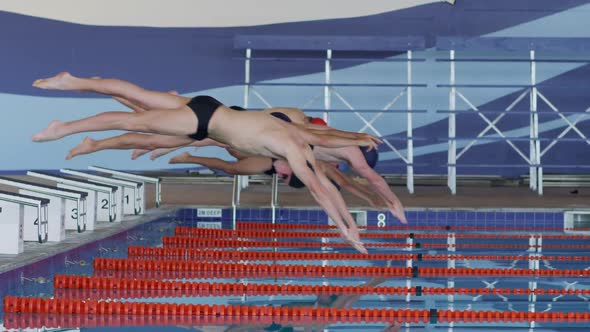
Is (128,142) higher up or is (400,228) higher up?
(128,142)

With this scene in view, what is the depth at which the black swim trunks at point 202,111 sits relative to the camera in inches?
243

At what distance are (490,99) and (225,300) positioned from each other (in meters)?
7.94

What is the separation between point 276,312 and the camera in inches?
224

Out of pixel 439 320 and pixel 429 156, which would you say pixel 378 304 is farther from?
pixel 429 156

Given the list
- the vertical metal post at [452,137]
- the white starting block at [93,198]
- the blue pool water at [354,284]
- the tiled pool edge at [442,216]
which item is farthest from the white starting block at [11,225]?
the vertical metal post at [452,137]

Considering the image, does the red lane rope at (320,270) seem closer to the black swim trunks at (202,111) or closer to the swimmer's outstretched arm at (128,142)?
the swimmer's outstretched arm at (128,142)

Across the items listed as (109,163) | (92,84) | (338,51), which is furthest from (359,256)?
(109,163)

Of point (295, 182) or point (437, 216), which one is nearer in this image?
point (295, 182)

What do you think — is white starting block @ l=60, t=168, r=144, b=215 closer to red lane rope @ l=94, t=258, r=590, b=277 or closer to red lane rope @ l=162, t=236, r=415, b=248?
red lane rope @ l=162, t=236, r=415, b=248

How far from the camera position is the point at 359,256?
8.23m

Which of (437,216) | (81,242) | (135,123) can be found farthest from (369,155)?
(135,123)

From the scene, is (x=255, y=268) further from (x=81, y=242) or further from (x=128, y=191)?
(x=128, y=191)

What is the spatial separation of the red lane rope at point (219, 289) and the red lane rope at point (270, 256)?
124 cm

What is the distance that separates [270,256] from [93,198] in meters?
1.44
